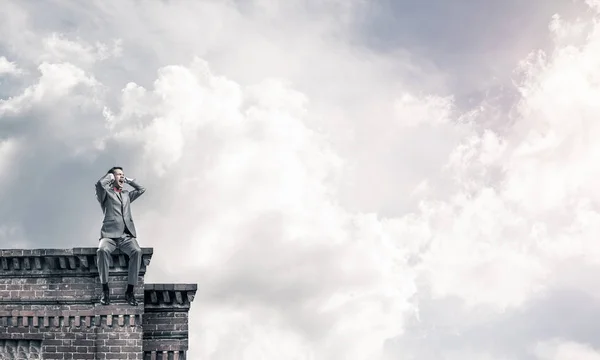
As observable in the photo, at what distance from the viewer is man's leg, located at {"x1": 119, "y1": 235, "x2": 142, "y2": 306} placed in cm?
2259

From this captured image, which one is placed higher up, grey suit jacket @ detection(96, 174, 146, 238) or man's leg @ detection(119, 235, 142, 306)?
grey suit jacket @ detection(96, 174, 146, 238)

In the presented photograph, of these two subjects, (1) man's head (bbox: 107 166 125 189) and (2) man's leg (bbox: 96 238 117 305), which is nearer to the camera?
(2) man's leg (bbox: 96 238 117 305)

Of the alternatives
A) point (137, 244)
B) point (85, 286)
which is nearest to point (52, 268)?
point (85, 286)

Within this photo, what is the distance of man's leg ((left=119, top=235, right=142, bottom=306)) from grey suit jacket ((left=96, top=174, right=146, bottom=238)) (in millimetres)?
257

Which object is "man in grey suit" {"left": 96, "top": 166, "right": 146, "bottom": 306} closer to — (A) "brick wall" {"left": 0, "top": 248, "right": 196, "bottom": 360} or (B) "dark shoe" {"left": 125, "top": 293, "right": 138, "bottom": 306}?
(B) "dark shoe" {"left": 125, "top": 293, "right": 138, "bottom": 306}

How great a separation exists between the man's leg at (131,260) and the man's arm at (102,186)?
4.03 feet

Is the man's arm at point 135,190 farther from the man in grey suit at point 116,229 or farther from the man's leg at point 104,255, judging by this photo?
the man's leg at point 104,255

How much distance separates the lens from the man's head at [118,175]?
23125 mm

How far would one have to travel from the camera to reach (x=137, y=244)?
22.8 metres

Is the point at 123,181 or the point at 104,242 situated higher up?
the point at 123,181

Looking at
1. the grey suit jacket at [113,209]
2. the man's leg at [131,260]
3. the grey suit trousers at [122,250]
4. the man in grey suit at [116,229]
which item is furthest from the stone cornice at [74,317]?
the grey suit jacket at [113,209]

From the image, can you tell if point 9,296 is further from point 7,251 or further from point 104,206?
point 104,206

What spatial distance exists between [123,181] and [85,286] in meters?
2.84

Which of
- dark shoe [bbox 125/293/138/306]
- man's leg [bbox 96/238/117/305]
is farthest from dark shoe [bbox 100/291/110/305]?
dark shoe [bbox 125/293/138/306]
